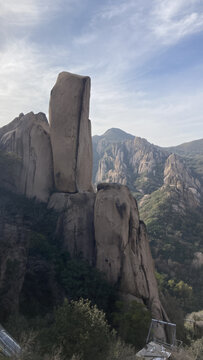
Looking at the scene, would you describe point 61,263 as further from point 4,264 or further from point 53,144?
point 53,144

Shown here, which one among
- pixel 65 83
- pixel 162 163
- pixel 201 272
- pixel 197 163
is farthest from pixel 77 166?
pixel 197 163

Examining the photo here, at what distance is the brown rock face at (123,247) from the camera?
1043 inches

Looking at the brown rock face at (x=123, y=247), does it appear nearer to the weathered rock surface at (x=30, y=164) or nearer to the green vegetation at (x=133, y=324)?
the green vegetation at (x=133, y=324)

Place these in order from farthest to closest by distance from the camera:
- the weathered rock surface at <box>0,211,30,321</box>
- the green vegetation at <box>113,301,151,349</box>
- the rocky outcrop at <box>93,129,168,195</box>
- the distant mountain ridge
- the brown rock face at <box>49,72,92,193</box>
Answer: the rocky outcrop at <box>93,129,168,195</box> < the distant mountain ridge < the brown rock face at <box>49,72,92,193</box> < the green vegetation at <box>113,301,151,349</box> < the weathered rock surface at <box>0,211,30,321</box>

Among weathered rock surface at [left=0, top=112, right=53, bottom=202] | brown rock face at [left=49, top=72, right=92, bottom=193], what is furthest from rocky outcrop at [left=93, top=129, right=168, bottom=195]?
weathered rock surface at [left=0, top=112, right=53, bottom=202]

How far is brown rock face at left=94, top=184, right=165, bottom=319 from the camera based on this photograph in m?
26.5

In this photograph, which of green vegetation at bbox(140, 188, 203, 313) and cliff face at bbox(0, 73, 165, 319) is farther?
green vegetation at bbox(140, 188, 203, 313)

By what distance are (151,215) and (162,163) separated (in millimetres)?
85739

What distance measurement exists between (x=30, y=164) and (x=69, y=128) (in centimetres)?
643

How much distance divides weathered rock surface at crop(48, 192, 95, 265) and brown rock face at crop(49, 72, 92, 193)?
10.6ft

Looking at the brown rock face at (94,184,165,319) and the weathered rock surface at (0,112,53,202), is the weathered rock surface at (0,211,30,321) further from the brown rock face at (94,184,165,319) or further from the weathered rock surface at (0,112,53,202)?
the weathered rock surface at (0,112,53,202)

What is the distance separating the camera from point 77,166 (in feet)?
118

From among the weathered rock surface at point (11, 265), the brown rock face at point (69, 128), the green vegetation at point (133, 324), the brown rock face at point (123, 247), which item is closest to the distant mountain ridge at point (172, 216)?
the brown rock face at point (123, 247)

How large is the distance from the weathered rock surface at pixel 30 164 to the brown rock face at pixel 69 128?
111 cm
